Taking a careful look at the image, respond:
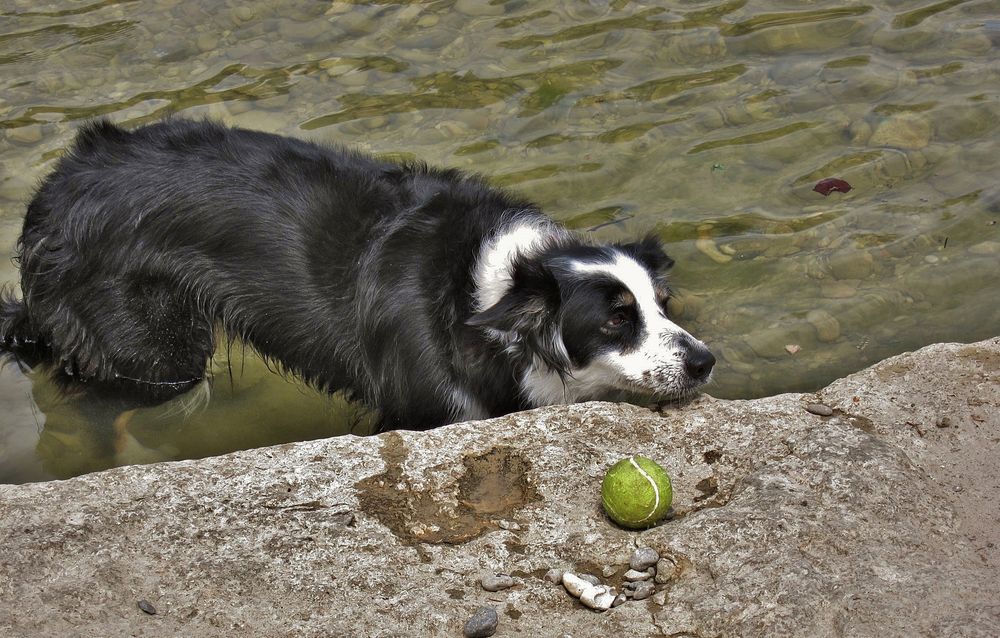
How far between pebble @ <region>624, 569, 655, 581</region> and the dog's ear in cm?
150

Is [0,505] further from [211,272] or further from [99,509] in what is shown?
[211,272]

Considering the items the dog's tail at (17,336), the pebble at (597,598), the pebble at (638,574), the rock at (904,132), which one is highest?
the dog's tail at (17,336)

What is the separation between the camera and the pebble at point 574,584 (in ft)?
9.14

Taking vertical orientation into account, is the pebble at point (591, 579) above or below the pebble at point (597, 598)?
below

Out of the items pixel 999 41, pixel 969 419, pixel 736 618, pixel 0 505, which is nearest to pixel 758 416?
pixel 969 419

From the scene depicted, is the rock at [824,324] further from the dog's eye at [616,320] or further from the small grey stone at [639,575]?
the small grey stone at [639,575]

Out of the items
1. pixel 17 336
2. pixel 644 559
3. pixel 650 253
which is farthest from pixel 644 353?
pixel 17 336

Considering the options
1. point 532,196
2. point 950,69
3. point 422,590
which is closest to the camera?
point 422,590

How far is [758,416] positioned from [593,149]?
9.30 feet

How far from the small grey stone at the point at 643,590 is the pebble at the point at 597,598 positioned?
0.06 meters

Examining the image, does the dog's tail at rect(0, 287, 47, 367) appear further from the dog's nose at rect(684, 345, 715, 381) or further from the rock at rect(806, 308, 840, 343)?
the rock at rect(806, 308, 840, 343)

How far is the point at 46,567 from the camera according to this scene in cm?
282

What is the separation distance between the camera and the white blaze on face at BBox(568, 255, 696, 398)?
12.1 ft

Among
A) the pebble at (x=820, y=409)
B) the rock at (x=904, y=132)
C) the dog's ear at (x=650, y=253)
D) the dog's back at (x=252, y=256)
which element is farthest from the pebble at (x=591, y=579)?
the rock at (x=904, y=132)
